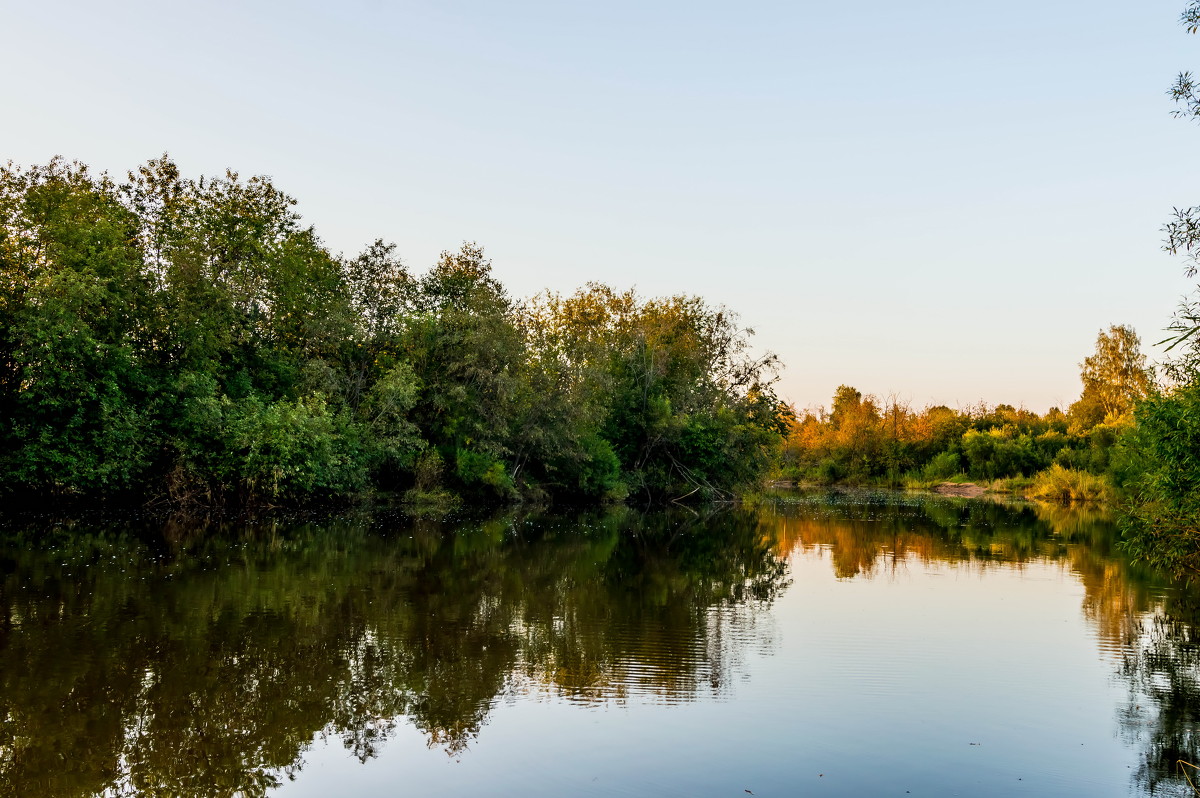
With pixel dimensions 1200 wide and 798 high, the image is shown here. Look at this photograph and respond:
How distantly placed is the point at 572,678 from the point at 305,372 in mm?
29297

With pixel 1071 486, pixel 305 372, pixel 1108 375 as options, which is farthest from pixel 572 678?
pixel 1108 375

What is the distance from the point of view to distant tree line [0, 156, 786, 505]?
26.6 meters

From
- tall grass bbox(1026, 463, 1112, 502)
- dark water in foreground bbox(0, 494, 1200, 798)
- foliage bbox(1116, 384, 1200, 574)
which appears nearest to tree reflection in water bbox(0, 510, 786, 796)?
dark water in foreground bbox(0, 494, 1200, 798)

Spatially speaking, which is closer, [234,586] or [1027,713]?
[1027,713]

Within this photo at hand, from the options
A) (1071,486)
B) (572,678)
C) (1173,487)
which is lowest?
(572,678)

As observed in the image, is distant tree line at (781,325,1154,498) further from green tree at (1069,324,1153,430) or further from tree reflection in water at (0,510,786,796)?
tree reflection in water at (0,510,786,796)

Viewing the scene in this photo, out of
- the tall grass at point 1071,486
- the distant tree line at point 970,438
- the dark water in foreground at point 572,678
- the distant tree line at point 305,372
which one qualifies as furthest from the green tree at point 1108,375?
the dark water in foreground at point 572,678

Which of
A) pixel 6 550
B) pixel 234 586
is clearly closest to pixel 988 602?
pixel 234 586

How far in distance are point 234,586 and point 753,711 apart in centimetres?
1016

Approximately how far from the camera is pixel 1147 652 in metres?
12.0

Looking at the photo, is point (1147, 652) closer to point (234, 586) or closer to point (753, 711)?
point (753, 711)

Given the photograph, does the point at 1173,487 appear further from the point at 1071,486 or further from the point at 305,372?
the point at 1071,486

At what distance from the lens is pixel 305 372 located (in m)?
36.2

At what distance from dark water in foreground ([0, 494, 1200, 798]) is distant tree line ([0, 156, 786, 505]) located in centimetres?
834
